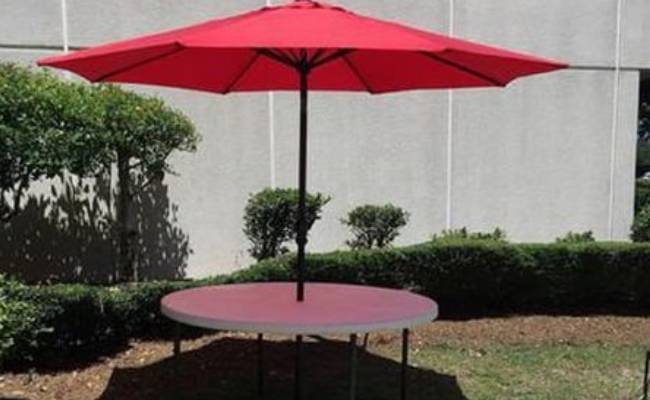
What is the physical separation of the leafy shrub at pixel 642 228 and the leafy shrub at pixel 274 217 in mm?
5348

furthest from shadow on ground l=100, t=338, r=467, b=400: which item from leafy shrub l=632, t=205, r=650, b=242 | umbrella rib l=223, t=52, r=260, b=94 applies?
leafy shrub l=632, t=205, r=650, b=242

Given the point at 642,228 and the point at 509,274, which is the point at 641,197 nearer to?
the point at 642,228

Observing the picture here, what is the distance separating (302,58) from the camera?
538cm

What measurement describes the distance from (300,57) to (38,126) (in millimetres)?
2773

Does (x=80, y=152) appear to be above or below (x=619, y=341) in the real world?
above

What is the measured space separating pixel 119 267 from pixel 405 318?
5.19m

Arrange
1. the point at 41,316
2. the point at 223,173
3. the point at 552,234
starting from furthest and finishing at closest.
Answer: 1. the point at 552,234
2. the point at 223,173
3. the point at 41,316

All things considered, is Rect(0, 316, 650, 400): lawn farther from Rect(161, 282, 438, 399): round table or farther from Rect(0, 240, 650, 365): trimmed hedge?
Rect(161, 282, 438, 399): round table

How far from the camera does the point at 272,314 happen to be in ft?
16.3

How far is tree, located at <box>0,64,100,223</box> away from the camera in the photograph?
6887 millimetres

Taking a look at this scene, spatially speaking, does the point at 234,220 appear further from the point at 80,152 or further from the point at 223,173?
the point at 80,152

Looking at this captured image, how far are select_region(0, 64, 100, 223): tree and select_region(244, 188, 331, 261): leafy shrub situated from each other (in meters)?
2.49

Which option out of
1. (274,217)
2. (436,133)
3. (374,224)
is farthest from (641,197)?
(274,217)

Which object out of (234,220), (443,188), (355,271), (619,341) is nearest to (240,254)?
(234,220)
